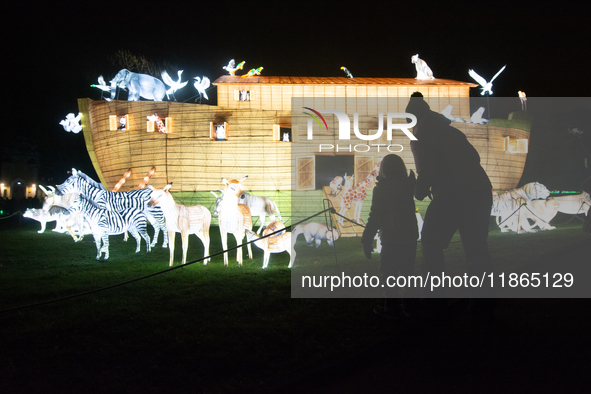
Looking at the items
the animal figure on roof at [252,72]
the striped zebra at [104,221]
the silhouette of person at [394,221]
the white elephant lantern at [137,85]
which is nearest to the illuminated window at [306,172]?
the animal figure on roof at [252,72]

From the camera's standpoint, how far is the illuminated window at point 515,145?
20062 mm

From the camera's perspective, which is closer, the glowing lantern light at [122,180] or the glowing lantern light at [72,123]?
the glowing lantern light at [122,180]

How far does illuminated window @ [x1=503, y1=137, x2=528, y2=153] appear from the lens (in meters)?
20.1

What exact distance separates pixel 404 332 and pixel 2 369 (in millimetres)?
3813

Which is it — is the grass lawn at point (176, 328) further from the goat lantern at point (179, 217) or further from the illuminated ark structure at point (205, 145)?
the illuminated ark structure at point (205, 145)

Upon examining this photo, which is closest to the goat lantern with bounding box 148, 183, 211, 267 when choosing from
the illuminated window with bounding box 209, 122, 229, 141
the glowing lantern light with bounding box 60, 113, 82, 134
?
the illuminated window with bounding box 209, 122, 229, 141

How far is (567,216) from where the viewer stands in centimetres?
1653

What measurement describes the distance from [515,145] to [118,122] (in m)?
20.3

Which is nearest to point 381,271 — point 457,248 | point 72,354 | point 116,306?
point 72,354

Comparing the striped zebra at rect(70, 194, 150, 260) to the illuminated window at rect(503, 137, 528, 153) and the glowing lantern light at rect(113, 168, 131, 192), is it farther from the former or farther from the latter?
the illuminated window at rect(503, 137, 528, 153)

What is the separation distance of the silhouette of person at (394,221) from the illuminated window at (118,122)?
1780cm

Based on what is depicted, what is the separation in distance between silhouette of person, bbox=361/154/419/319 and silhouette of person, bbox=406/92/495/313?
15cm

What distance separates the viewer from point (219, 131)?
61.7ft

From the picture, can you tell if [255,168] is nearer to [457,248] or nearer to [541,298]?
[457,248]
